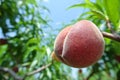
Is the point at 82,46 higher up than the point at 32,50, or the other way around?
the point at 82,46

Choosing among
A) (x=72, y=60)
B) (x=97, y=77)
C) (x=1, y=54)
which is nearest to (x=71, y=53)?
(x=72, y=60)

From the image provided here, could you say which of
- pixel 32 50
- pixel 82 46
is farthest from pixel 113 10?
pixel 32 50

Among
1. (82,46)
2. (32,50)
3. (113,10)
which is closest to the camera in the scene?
(82,46)

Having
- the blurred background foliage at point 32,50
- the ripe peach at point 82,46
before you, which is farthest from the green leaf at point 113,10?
the blurred background foliage at point 32,50

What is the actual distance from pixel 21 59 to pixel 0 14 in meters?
0.32

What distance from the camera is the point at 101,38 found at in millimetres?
632

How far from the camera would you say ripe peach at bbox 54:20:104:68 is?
2.02 feet

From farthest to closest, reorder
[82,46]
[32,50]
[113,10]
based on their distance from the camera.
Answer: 1. [32,50]
2. [113,10]
3. [82,46]

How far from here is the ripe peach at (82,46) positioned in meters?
0.62

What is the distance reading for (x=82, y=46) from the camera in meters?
0.61

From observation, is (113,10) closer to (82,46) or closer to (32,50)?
(82,46)

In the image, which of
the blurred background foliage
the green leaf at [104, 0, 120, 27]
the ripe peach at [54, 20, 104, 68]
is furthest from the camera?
the blurred background foliage

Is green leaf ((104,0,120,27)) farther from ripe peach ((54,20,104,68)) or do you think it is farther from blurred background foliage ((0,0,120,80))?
blurred background foliage ((0,0,120,80))

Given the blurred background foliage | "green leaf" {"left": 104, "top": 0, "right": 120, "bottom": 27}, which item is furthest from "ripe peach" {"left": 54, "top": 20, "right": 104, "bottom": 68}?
the blurred background foliage
